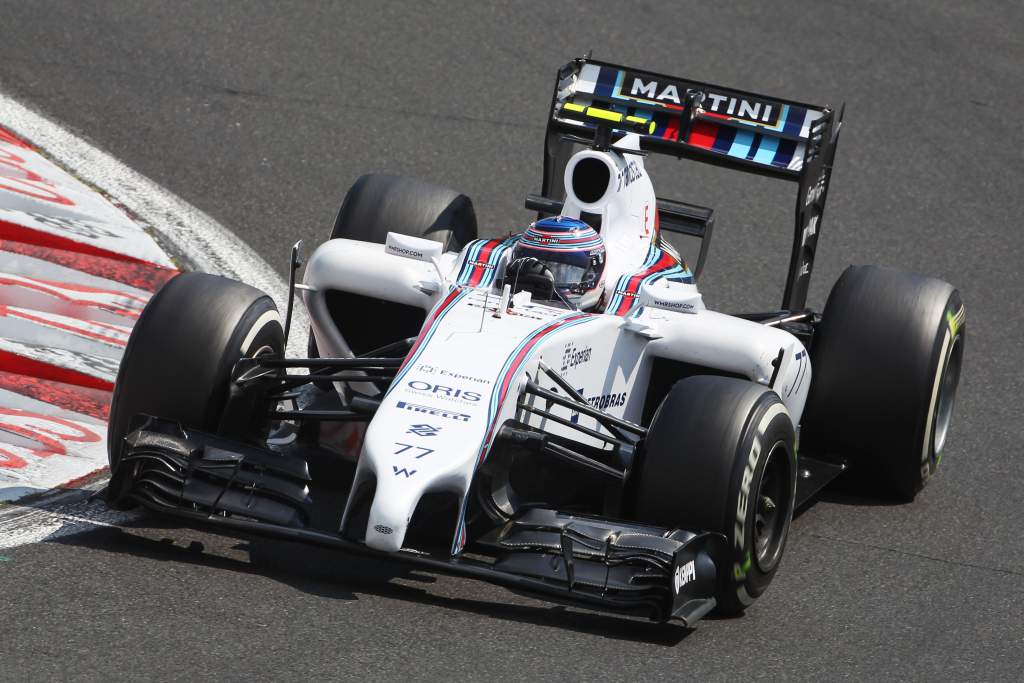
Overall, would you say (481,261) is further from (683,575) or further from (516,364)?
(683,575)

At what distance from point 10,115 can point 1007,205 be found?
760 cm

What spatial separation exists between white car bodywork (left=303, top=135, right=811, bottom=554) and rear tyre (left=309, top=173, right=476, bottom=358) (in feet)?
2.92

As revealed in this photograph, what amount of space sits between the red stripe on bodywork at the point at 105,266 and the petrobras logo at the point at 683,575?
3.88 m

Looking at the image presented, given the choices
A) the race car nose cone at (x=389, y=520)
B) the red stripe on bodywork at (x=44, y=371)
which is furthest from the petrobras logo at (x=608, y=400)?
the red stripe on bodywork at (x=44, y=371)

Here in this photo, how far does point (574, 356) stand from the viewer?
21.9 feet

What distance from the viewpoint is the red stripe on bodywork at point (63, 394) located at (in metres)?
7.57

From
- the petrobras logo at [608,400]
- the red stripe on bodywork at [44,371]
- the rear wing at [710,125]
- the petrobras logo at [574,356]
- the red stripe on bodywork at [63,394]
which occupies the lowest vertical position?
the red stripe on bodywork at [63,394]

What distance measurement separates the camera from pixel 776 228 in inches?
478

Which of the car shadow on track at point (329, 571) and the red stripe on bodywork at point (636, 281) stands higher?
the red stripe on bodywork at point (636, 281)

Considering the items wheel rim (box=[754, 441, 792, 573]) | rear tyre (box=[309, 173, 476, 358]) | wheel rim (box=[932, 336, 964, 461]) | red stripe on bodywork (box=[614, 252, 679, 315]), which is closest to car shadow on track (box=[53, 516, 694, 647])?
wheel rim (box=[754, 441, 792, 573])

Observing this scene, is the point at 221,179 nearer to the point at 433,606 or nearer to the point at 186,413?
the point at 186,413

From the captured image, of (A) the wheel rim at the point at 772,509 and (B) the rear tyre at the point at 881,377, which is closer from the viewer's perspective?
(A) the wheel rim at the point at 772,509

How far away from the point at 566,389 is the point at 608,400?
0.46 meters

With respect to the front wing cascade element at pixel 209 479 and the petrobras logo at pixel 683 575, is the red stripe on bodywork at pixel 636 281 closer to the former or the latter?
the petrobras logo at pixel 683 575
